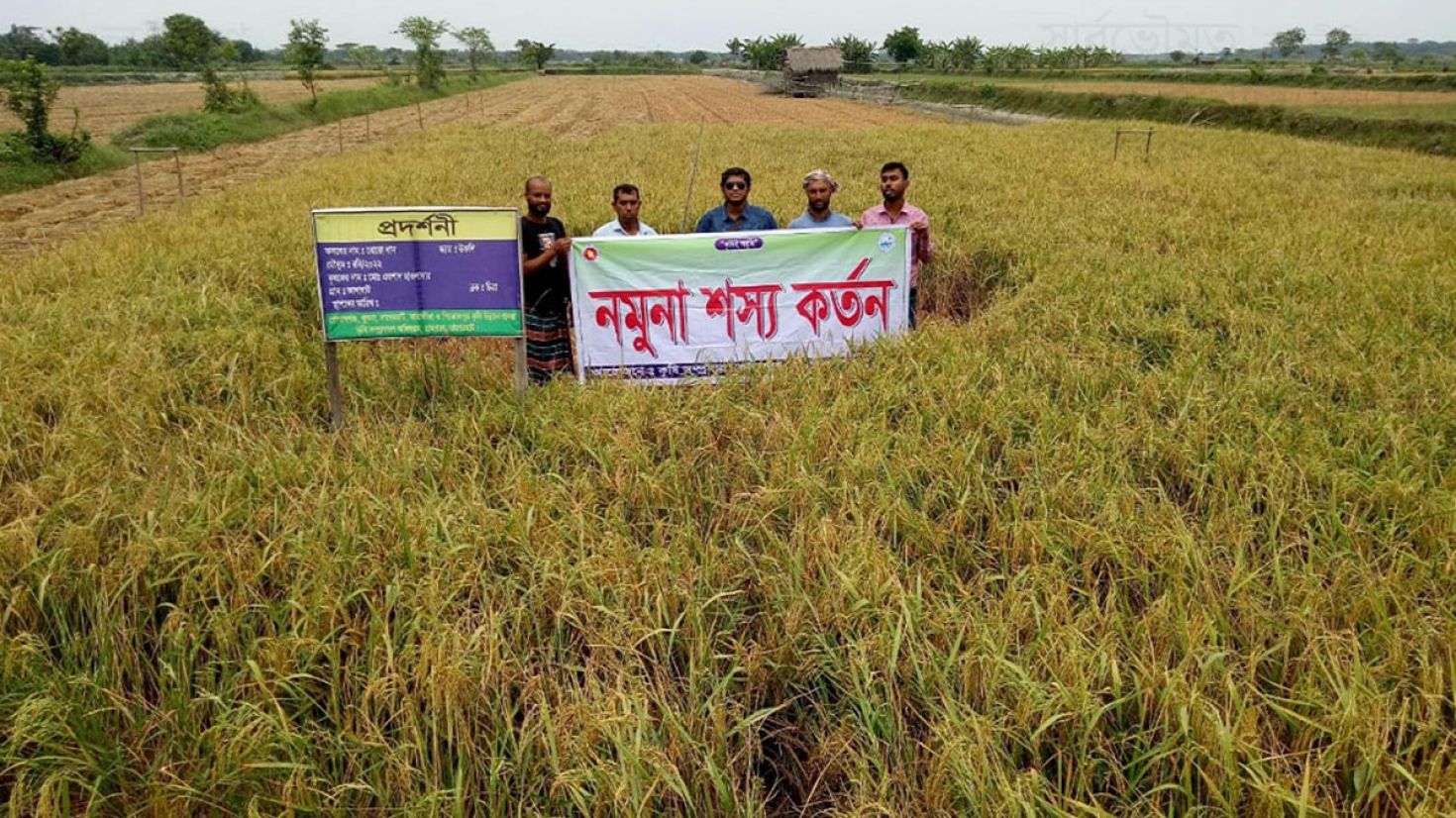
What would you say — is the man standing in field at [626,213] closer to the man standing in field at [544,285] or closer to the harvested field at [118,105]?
the man standing in field at [544,285]

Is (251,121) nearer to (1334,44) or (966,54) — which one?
(966,54)

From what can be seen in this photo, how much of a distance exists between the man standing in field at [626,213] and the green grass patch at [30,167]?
16.1m

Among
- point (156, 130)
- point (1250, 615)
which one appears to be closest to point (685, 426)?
point (1250, 615)

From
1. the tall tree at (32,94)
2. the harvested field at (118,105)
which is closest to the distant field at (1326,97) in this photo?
the tall tree at (32,94)

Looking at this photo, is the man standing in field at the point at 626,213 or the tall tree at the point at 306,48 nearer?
the man standing in field at the point at 626,213

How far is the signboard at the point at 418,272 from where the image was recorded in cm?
394

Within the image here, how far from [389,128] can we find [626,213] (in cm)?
2800

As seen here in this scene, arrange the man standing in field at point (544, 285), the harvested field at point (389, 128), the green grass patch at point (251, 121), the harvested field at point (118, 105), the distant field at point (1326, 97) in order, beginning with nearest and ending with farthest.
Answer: the man standing in field at point (544, 285), the harvested field at point (389, 128), the green grass patch at point (251, 121), the distant field at point (1326, 97), the harvested field at point (118, 105)

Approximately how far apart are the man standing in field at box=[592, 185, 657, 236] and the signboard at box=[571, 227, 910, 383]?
279 millimetres

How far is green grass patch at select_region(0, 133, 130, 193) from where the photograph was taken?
15359mm

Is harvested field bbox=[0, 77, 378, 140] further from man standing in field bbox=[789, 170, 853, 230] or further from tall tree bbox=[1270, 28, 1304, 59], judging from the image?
tall tree bbox=[1270, 28, 1304, 59]

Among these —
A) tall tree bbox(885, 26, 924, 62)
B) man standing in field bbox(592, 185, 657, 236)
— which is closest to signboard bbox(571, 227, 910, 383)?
man standing in field bbox(592, 185, 657, 236)

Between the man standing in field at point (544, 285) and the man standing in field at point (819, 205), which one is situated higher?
the man standing in field at point (819, 205)

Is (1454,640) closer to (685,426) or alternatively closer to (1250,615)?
(1250,615)
